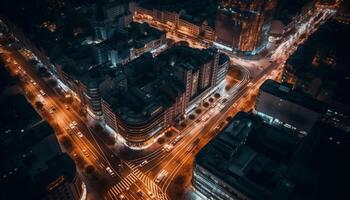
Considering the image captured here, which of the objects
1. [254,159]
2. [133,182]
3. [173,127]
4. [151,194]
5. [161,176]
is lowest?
[151,194]

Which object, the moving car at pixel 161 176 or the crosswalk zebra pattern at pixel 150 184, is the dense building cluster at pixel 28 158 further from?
the moving car at pixel 161 176

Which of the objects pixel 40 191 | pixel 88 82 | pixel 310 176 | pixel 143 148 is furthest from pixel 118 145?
pixel 310 176

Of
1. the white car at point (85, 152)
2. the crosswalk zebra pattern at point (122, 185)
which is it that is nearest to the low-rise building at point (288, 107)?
the crosswalk zebra pattern at point (122, 185)

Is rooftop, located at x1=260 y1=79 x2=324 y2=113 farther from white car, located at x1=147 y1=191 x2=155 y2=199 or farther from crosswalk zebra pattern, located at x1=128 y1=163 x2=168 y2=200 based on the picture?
white car, located at x1=147 y1=191 x2=155 y2=199

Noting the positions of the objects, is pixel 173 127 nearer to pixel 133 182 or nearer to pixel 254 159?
pixel 133 182

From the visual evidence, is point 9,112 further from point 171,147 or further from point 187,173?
point 187,173

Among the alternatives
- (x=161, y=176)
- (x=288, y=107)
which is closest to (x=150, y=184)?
(x=161, y=176)
